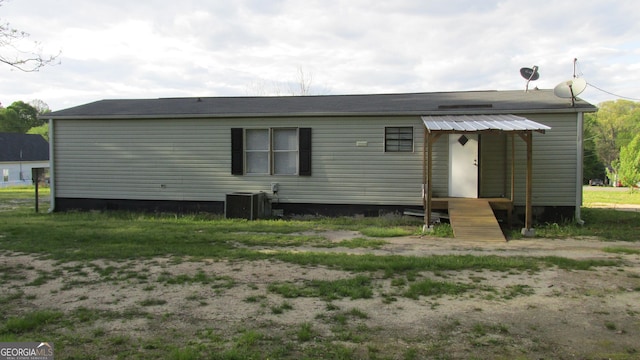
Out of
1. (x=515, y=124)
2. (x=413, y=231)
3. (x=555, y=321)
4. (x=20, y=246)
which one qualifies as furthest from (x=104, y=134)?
(x=555, y=321)

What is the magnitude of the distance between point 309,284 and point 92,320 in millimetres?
2255

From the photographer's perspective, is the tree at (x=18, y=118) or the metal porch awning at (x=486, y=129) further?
the tree at (x=18, y=118)

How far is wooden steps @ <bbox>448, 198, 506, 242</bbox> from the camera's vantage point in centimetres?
854

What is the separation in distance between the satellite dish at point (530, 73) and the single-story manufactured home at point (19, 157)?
4078 centimetres

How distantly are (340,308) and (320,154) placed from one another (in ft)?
23.4

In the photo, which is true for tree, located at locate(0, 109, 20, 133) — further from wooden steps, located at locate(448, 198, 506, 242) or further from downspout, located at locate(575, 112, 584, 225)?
downspout, located at locate(575, 112, 584, 225)

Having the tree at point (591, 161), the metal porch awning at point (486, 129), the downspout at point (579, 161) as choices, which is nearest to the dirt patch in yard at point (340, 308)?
the metal porch awning at point (486, 129)

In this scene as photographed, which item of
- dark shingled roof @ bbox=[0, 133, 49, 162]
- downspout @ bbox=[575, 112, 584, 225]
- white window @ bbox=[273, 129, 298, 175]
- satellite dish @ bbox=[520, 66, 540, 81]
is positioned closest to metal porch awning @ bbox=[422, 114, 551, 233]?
downspout @ bbox=[575, 112, 584, 225]

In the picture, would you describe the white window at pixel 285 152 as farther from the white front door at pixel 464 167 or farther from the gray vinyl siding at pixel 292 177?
the white front door at pixel 464 167

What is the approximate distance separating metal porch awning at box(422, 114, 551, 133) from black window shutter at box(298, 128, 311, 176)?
9.39 feet

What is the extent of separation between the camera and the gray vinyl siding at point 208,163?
11031 mm

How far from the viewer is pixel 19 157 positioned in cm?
4175

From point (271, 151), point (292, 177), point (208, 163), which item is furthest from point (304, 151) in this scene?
point (208, 163)

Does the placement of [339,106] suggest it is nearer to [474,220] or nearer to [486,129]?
[486,129]
